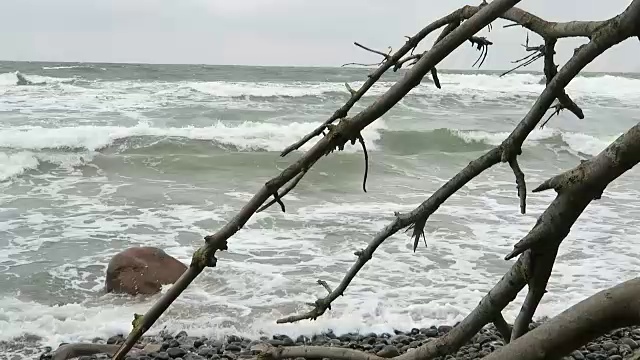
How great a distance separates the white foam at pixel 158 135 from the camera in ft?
54.4

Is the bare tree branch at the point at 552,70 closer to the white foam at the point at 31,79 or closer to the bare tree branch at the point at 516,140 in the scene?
the bare tree branch at the point at 516,140

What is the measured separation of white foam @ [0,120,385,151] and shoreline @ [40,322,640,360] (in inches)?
438

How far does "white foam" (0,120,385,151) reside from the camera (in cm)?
1659

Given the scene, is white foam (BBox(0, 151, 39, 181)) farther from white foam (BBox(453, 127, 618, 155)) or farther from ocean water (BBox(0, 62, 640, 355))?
white foam (BBox(453, 127, 618, 155))

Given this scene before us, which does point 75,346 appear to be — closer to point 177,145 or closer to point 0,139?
point 177,145

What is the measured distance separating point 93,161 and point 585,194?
14.8m

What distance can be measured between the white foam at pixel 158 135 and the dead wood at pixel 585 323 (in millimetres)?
15383

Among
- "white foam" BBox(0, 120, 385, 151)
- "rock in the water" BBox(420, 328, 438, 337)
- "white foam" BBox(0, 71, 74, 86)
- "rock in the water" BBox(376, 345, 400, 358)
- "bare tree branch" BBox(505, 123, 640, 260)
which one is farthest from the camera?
"white foam" BBox(0, 71, 74, 86)

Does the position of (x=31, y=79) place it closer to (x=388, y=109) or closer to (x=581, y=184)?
(x=388, y=109)

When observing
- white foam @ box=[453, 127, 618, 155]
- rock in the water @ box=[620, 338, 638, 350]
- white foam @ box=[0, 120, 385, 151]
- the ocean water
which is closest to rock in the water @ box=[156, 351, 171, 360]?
the ocean water

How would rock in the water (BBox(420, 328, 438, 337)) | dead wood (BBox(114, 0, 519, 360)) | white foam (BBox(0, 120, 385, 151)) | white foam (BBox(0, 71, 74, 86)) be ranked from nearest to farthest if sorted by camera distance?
dead wood (BBox(114, 0, 519, 360)), rock in the water (BBox(420, 328, 438, 337)), white foam (BBox(0, 120, 385, 151)), white foam (BBox(0, 71, 74, 86))

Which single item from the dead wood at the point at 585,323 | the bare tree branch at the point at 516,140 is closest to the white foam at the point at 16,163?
the bare tree branch at the point at 516,140

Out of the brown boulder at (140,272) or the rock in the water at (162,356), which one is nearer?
the rock in the water at (162,356)

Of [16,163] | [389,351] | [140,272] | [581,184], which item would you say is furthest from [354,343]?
[16,163]
